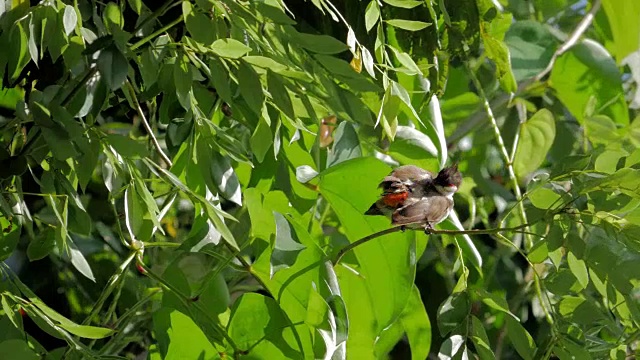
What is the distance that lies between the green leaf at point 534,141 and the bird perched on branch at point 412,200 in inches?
15.2

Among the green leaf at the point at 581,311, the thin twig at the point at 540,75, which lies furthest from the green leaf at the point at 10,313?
the thin twig at the point at 540,75

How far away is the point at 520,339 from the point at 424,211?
0.14m

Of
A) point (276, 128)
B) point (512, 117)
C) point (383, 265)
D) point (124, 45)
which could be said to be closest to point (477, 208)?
point (512, 117)

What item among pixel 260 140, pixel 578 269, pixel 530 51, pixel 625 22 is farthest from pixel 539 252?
pixel 530 51

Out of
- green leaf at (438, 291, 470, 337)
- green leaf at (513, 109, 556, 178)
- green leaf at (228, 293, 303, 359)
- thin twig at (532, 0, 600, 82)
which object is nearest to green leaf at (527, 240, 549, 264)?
green leaf at (438, 291, 470, 337)

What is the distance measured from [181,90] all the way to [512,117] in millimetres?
1018

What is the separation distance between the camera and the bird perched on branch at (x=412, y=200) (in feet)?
2.80

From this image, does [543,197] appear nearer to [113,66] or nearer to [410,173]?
[410,173]

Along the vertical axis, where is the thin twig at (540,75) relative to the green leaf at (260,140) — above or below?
below

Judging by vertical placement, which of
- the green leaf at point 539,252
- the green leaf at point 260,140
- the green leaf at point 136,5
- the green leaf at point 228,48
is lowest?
the green leaf at point 539,252

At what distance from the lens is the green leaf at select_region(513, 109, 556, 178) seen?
4.13 ft

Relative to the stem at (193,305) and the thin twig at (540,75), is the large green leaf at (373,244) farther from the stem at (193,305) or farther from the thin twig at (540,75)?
the thin twig at (540,75)

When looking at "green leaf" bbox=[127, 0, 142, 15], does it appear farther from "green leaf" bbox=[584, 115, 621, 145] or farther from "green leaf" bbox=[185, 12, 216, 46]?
"green leaf" bbox=[584, 115, 621, 145]

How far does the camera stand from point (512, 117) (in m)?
1.67
